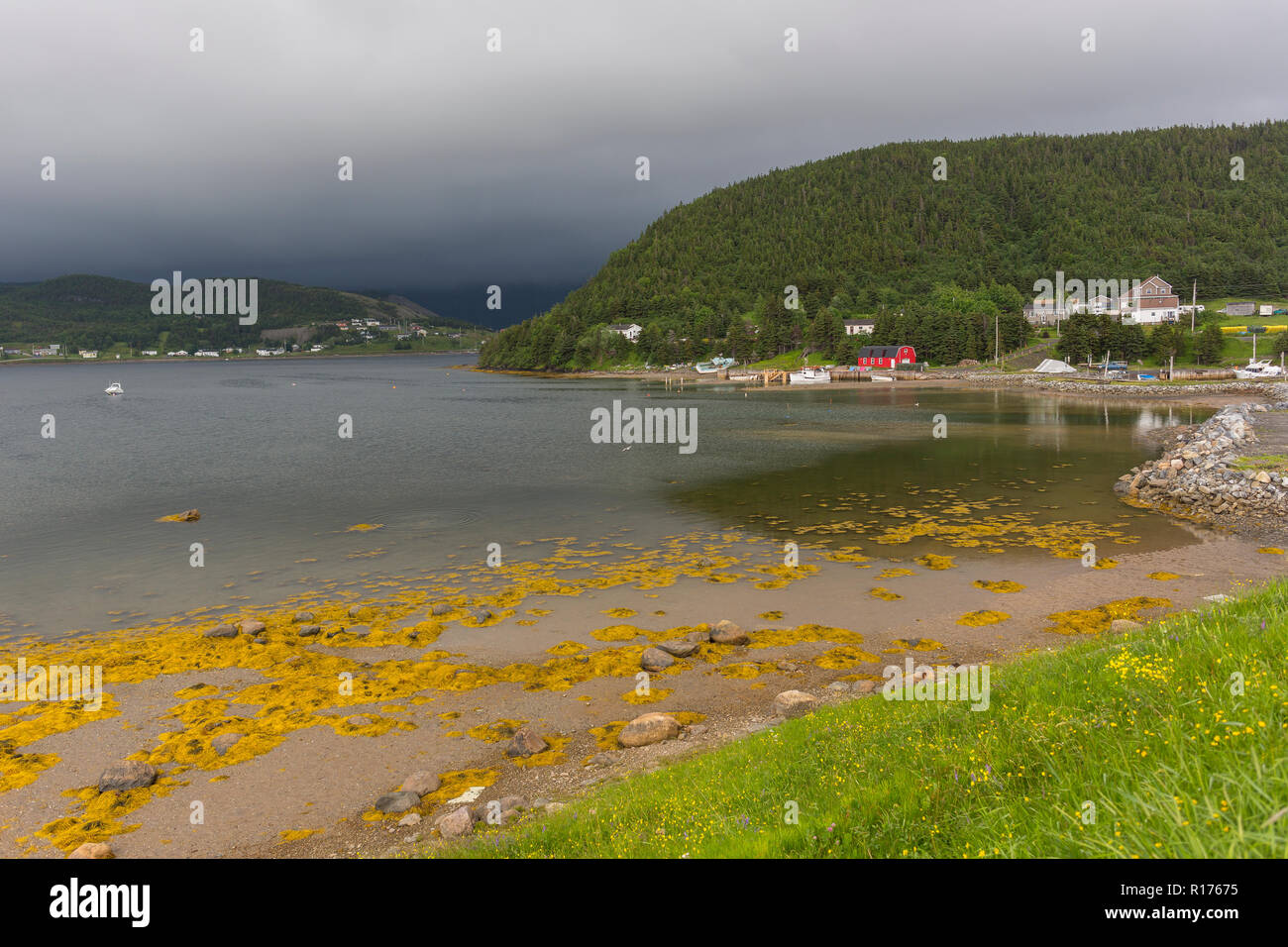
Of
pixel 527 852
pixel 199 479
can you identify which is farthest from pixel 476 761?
pixel 199 479

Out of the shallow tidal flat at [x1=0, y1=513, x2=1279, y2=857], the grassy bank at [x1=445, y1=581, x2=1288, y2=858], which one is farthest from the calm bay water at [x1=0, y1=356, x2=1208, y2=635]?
the grassy bank at [x1=445, y1=581, x2=1288, y2=858]

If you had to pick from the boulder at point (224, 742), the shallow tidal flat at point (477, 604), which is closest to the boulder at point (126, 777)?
the shallow tidal flat at point (477, 604)

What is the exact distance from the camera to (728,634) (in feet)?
77.4

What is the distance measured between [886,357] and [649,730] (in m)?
185

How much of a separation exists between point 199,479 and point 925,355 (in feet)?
564

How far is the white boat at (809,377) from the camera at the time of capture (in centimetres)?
17812

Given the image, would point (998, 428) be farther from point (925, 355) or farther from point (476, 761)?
point (925, 355)

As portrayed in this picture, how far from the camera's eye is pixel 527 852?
10.0m

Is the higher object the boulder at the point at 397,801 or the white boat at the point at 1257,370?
the white boat at the point at 1257,370

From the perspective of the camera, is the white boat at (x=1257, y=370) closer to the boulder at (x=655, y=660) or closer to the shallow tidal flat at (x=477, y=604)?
the shallow tidal flat at (x=477, y=604)

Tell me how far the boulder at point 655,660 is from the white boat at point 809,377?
160970 millimetres

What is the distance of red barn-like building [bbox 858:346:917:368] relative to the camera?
614ft

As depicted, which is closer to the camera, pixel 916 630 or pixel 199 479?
pixel 916 630
